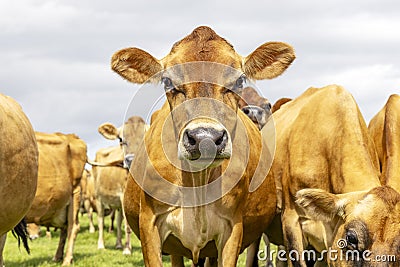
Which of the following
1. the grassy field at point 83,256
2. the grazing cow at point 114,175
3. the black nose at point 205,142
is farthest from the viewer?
the grazing cow at point 114,175

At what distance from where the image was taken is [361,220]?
4816mm

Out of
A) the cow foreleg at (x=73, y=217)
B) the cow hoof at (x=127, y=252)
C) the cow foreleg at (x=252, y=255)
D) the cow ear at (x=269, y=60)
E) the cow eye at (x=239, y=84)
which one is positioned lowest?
the cow hoof at (x=127, y=252)

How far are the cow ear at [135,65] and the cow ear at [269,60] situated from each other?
758 mm

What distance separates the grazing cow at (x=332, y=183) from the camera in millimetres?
4773

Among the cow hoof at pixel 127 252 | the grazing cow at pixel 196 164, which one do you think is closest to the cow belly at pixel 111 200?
the cow hoof at pixel 127 252

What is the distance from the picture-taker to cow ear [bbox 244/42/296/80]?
212 inches

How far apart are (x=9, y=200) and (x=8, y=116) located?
2.70 ft

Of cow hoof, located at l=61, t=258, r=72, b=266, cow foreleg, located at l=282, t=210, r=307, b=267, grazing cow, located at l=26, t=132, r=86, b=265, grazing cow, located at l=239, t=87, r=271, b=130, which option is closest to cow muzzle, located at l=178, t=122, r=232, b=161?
cow foreleg, located at l=282, t=210, r=307, b=267

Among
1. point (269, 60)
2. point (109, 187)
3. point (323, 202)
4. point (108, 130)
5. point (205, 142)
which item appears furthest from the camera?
point (109, 187)

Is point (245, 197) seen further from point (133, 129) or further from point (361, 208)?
point (133, 129)

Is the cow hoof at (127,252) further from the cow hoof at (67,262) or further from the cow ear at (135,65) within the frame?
the cow ear at (135,65)

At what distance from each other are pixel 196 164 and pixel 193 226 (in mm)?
898

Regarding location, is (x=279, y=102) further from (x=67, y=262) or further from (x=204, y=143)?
(x=204, y=143)

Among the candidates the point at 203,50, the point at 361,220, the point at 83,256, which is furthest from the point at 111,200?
the point at 361,220
